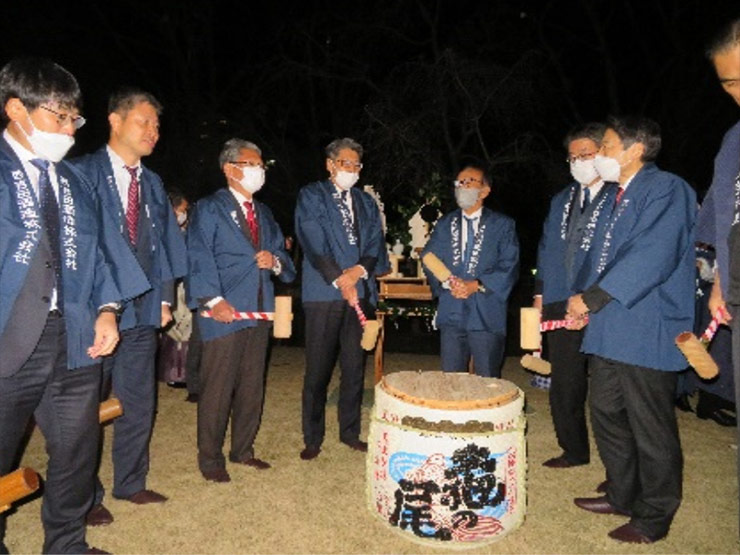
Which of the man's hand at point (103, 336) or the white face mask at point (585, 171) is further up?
the white face mask at point (585, 171)

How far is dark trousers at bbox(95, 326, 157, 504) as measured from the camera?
143 inches

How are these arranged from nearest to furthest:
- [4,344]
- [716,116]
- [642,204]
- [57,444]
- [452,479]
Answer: [4,344] → [57,444] → [452,479] → [642,204] → [716,116]

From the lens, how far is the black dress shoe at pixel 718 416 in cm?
552

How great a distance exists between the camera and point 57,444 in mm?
2738

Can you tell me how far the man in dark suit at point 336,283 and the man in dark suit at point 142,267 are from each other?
3.89 ft

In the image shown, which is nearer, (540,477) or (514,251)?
(540,477)

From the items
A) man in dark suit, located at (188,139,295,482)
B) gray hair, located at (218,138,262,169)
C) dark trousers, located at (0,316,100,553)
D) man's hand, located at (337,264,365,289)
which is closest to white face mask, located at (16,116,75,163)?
dark trousers, located at (0,316,100,553)

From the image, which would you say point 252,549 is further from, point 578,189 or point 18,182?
point 578,189

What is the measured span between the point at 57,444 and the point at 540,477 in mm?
3083

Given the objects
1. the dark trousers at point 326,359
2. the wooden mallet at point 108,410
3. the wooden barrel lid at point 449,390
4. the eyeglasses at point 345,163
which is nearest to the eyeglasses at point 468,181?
the eyeglasses at point 345,163

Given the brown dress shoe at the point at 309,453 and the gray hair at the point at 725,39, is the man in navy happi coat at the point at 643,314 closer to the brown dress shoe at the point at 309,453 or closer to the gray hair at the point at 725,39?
the gray hair at the point at 725,39

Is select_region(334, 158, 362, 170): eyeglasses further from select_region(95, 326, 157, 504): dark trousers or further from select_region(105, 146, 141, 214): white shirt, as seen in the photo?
select_region(95, 326, 157, 504): dark trousers

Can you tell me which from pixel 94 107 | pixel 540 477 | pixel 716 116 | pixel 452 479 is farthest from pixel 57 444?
pixel 716 116

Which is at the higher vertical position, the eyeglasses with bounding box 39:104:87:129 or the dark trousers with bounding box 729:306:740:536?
the eyeglasses with bounding box 39:104:87:129
